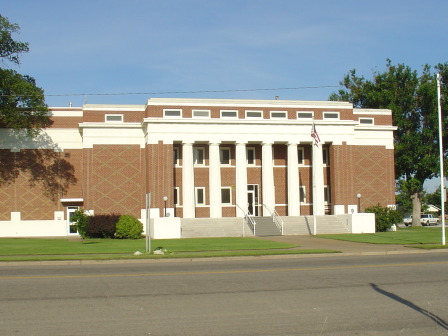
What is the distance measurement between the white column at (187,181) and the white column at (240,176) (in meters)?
3.75

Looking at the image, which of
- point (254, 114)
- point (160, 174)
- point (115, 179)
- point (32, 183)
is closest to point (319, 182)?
point (254, 114)

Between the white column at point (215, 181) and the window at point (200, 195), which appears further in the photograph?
the window at point (200, 195)

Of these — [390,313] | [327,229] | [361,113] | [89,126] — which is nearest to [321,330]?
[390,313]

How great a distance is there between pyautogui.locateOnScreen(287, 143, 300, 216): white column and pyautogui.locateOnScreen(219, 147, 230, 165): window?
17.6ft

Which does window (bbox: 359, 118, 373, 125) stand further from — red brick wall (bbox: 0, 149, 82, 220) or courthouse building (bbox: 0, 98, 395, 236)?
red brick wall (bbox: 0, 149, 82, 220)

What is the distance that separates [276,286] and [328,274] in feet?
9.25

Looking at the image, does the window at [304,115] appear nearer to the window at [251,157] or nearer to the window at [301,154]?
the window at [301,154]

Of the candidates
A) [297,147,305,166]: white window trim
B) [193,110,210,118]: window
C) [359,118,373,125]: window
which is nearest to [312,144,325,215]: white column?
[297,147,305,166]: white window trim

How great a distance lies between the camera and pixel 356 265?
1762cm

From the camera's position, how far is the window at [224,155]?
46.2 meters

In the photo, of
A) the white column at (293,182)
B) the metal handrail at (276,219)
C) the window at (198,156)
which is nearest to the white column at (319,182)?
the white column at (293,182)

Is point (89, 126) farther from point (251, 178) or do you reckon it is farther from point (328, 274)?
point (328, 274)

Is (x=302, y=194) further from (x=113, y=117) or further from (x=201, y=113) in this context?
(x=113, y=117)

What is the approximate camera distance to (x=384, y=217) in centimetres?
4369
